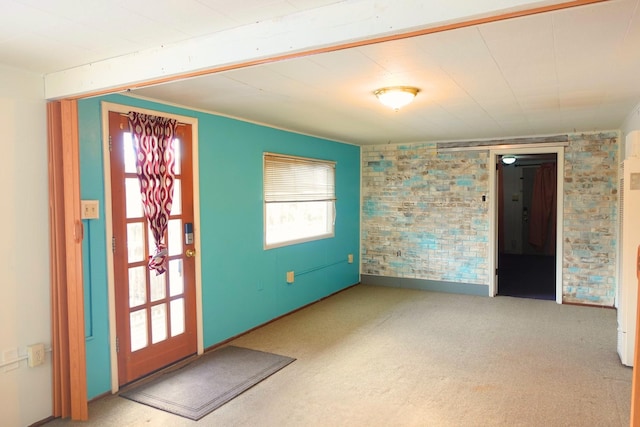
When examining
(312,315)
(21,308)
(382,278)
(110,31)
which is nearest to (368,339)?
(312,315)

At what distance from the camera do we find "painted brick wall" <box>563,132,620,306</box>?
5.26m

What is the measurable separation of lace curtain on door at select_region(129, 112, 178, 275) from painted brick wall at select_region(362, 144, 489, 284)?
3734 millimetres

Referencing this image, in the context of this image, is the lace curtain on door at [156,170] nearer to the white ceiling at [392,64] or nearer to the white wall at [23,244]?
the white ceiling at [392,64]

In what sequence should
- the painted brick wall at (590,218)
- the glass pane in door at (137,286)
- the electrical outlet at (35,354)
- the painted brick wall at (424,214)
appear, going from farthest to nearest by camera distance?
the painted brick wall at (424,214) < the painted brick wall at (590,218) < the glass pane in door at (137,286) < the electrical outlet at (35,354)

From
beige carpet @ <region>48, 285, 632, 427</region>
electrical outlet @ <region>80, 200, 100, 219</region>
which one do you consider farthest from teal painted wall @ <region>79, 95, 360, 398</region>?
beige carpet @ <region>48, 285, 632, 427</region>

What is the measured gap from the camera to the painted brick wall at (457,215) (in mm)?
5312

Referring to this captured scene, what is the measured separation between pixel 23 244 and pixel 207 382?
157cm

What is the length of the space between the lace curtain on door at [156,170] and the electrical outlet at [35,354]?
2.93 feet

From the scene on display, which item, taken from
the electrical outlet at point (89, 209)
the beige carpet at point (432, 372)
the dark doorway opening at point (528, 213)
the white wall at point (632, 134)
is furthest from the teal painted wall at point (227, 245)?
the dark doorway opening at point (528, 213)

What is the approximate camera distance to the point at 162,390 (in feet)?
10.4

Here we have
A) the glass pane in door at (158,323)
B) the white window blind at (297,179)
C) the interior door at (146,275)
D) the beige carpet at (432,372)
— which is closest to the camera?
the beige carpet at (432,372)

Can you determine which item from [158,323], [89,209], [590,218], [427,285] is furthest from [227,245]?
[590,218]

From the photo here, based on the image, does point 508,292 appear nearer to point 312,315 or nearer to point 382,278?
point 382,278

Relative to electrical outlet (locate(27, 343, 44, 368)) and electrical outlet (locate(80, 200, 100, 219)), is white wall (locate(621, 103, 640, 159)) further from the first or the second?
electrical outlet (locate(27, 343, 44, 368))
